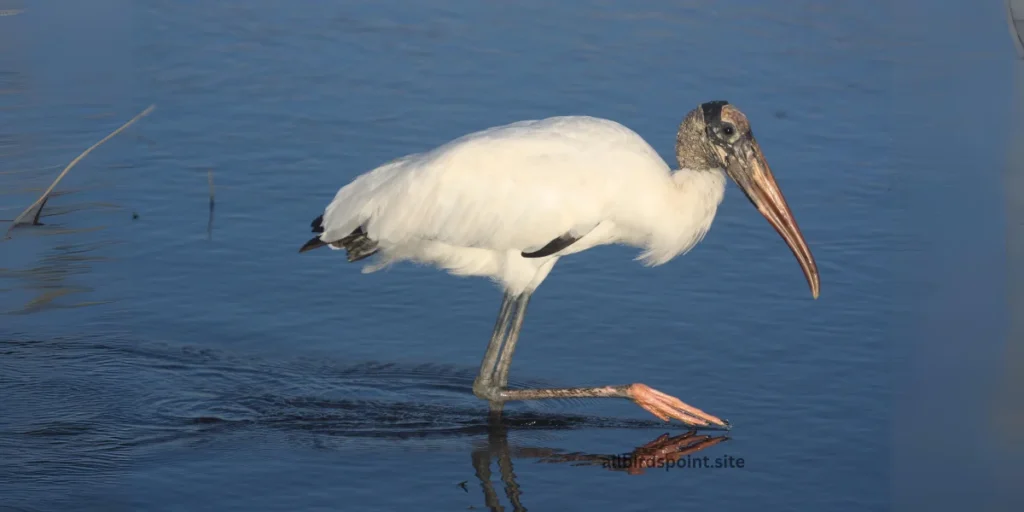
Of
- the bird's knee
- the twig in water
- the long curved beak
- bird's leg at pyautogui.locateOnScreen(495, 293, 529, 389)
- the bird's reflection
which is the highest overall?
the long curved beak

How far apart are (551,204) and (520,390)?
2.77 ft

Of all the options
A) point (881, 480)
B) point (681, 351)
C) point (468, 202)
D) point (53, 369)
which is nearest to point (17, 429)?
point (53, 369)

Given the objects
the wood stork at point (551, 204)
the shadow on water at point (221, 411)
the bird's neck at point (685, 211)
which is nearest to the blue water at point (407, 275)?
the shadow on water at point (221, 411)

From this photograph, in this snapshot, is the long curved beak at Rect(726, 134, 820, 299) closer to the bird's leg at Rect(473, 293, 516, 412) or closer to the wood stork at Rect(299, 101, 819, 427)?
the wood stork at Rect(299, 101, 819, 427)

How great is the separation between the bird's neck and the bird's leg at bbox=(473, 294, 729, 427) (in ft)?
2.03

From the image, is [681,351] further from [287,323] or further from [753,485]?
[287,323]

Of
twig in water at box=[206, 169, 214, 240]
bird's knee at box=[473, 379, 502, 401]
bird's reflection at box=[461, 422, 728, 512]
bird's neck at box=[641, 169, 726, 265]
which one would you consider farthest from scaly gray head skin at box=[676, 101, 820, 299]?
twig in water at box=[206, 169, 214, 240]

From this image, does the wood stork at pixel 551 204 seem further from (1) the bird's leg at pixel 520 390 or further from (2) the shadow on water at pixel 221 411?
(2) the shadow on water at pixel 221 411

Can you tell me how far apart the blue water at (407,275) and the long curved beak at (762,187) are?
70 cm

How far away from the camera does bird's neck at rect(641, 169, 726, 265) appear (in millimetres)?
6805

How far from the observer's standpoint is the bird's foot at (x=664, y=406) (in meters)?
6.60

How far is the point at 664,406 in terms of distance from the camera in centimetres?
660

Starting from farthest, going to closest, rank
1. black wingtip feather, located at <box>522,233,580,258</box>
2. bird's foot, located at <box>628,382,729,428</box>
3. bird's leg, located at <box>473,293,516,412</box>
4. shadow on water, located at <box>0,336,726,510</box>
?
bird's leg, located at <box>473,293,516,412</box>, black wingtip feather, located at <box>522,233,580,258</box>, bird's foot, located at <box>628,382,729,428</box>, shadow on water, located at <box>0,336,726,510</box>

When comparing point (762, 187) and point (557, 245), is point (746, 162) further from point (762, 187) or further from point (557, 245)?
point (557, 245)
